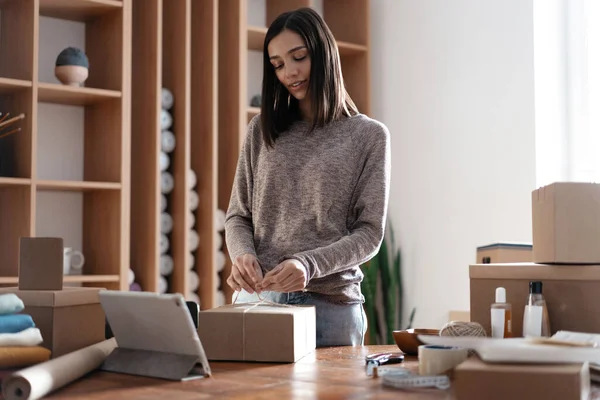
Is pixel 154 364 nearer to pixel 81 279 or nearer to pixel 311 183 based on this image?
pixel 311 183

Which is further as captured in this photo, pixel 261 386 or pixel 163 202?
pixel 163 202

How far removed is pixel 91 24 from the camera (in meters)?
3.70

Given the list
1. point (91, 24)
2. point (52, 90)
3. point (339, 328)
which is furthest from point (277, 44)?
point (91, 24)

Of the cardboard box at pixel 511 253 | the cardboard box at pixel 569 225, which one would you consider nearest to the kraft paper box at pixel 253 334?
the cardboard box at pixel 569 225

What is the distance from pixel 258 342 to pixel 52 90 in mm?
2167

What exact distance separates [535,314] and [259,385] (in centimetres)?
64

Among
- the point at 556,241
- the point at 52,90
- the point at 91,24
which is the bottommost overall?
the point at 556,241

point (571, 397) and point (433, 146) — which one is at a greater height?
point (433, 146)

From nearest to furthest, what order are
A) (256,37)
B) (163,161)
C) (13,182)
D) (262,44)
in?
(13,182) < (163,161) < (256,37) < (262,44)

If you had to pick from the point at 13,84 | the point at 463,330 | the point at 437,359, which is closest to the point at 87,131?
the point at 13,84

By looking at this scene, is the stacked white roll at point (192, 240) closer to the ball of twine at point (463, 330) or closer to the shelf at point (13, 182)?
the shelf at point (13, 182)

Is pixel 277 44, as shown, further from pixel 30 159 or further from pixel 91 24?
pixel 91 24

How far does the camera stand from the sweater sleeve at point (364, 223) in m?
1.78

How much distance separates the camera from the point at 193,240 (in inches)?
146
